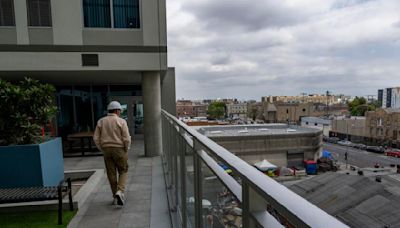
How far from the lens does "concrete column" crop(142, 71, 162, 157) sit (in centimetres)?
918

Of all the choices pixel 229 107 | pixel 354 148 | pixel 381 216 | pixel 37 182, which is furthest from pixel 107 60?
pixel 229 107

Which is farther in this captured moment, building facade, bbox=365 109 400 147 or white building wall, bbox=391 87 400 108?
white building wall, bbox=391 87 400 108

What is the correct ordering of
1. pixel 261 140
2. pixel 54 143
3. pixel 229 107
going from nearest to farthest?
pixel 54 143 → pixel 261 140 → pixel 229 107

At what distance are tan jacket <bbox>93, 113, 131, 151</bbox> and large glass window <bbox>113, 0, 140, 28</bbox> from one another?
559cm

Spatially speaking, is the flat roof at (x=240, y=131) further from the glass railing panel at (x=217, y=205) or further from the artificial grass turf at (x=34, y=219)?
the glass railing panel at (x=217, y=205)

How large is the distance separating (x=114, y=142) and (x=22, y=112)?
2107mm

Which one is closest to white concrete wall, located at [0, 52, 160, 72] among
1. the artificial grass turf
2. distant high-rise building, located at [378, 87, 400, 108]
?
the artificial grass turf

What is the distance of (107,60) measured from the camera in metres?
8.70

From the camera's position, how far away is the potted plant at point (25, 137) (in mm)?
4676

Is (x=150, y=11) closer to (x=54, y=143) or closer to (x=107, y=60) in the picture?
(x=107, y=60)

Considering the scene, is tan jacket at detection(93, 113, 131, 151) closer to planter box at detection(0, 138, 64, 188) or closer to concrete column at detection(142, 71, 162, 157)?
planter box at detection(0, 138, 64, 188)

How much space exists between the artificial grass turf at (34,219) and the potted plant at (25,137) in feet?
2.18

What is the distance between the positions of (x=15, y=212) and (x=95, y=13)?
7.00 metres

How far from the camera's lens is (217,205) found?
58.8 inches
